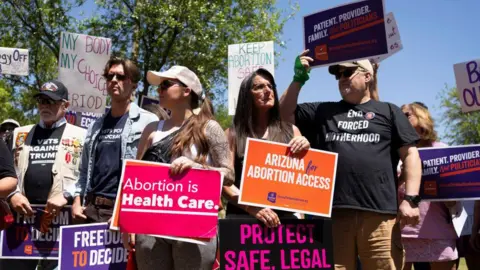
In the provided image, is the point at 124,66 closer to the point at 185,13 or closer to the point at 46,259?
the point at 46,259

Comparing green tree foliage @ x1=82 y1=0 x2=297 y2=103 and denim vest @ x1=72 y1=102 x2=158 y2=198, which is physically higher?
green tree foliage @ x1=82 y1=0 x2=297 y2=103

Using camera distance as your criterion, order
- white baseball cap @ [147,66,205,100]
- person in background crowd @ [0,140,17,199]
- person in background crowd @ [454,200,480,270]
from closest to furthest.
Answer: person in background crowd @ [0,140,17,199], white baseball cap @ [147,66,205,100], person in background crowd @ [454,200,480,270]

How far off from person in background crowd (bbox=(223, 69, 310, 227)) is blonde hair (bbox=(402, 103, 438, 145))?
1.69 m

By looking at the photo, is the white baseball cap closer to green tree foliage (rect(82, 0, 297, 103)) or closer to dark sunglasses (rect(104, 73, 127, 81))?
dark sunglasses (rect(104, 73, 127, 81))

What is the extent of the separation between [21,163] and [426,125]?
138 inches

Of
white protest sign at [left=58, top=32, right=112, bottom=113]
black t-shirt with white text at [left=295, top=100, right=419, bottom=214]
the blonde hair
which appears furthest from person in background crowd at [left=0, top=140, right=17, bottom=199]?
white protest sign at [left=58, top=32, right=112, bottom=113]

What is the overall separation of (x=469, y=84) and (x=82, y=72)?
15.2 ft

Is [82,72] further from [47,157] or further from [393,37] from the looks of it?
[393,37]

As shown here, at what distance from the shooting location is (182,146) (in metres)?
3.42

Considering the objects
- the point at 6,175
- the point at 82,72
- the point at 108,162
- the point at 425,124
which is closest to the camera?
the point at 6,175

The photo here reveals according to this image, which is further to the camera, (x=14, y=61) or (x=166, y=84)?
(x=14, y=61)

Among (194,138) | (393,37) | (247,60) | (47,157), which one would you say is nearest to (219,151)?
(194,138)

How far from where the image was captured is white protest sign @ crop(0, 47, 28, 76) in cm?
773

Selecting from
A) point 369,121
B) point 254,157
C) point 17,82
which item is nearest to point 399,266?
point 369,121
